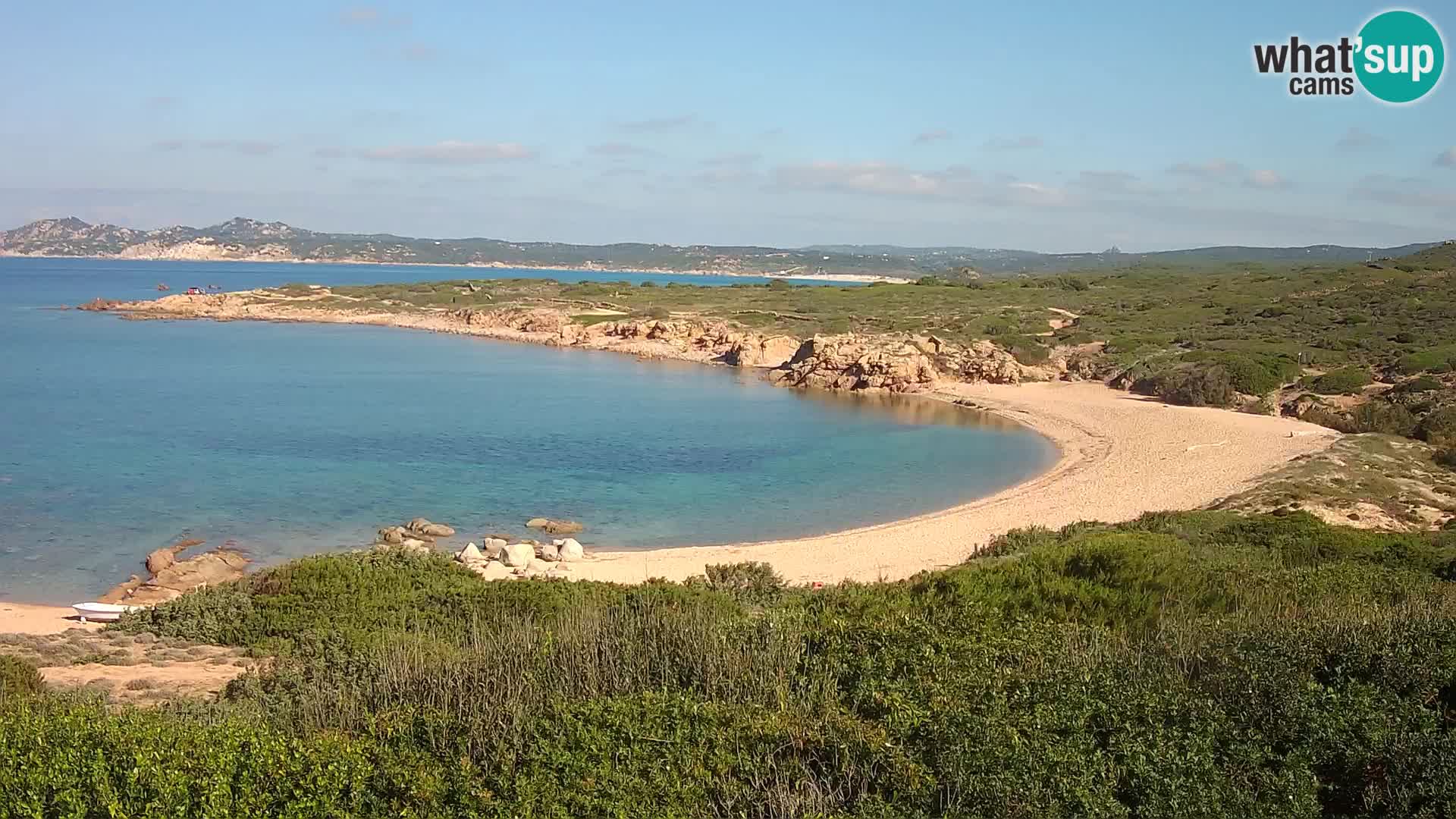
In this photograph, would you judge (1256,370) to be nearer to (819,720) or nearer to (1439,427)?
(1439,427)

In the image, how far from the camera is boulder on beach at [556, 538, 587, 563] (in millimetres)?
17656

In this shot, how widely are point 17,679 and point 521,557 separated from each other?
904cm

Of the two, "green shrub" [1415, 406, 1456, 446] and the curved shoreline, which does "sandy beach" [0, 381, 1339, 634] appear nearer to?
the curved shoreline

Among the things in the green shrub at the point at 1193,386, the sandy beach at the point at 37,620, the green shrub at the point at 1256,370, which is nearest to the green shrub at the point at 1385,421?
the green shrub at the point at 1193,386

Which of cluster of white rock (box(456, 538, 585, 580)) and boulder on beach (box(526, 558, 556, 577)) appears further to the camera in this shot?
cluster of white rock (box(456, 538, 585, 580))

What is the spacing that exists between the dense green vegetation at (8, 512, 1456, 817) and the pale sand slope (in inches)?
295

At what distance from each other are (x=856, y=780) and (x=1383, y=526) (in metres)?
15.0

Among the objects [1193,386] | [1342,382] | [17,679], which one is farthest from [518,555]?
[1342,382]

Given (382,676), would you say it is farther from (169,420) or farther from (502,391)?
(502,391)

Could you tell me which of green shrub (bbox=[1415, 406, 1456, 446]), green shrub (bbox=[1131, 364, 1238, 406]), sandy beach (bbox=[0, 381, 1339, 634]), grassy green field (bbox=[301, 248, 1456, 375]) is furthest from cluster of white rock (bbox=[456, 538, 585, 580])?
grassy green field (bbox=[301, 248, 1456, 375])

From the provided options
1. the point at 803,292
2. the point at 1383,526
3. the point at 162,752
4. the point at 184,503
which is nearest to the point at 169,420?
the point at 184,503

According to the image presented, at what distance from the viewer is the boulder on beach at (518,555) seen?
671 inches

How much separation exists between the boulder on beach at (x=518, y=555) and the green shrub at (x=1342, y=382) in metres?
28.3

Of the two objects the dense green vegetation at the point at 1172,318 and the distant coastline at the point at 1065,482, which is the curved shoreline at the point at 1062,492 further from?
the dense green vegetation at the point at 1172,318
